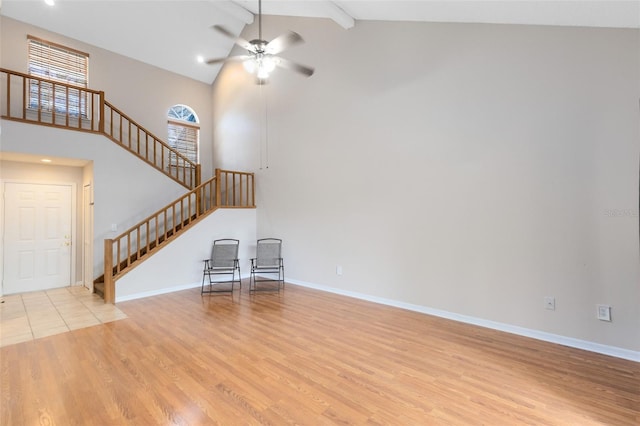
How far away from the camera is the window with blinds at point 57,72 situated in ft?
18.8

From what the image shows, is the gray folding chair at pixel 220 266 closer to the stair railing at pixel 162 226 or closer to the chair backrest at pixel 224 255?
the chair backrest at pixel 224 255

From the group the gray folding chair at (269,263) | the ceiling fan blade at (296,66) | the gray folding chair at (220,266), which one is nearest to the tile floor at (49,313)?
the gray folding chair at (220,266)

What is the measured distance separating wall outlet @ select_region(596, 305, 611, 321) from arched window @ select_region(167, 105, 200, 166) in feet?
26.1

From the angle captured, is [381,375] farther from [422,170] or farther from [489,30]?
[489,30]

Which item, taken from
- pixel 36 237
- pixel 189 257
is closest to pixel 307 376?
pixel 189 257

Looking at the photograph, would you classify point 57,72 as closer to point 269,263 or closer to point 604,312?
point 269,263

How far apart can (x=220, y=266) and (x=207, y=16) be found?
5.42 metres

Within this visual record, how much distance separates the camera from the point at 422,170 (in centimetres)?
406

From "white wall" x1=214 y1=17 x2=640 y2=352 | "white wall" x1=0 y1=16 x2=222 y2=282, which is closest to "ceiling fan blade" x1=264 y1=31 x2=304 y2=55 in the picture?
"white wall" x1=214 y1=17 x2=640 y2=352

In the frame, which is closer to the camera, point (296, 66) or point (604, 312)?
point (604, 312)

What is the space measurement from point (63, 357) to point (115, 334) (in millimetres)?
559

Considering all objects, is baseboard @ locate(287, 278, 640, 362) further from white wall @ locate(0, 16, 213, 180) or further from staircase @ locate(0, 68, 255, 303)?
white wall @ locate(0, 16, 213, 180)

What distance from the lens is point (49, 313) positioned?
4.15 m

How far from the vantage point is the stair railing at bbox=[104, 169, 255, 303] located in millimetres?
4656
